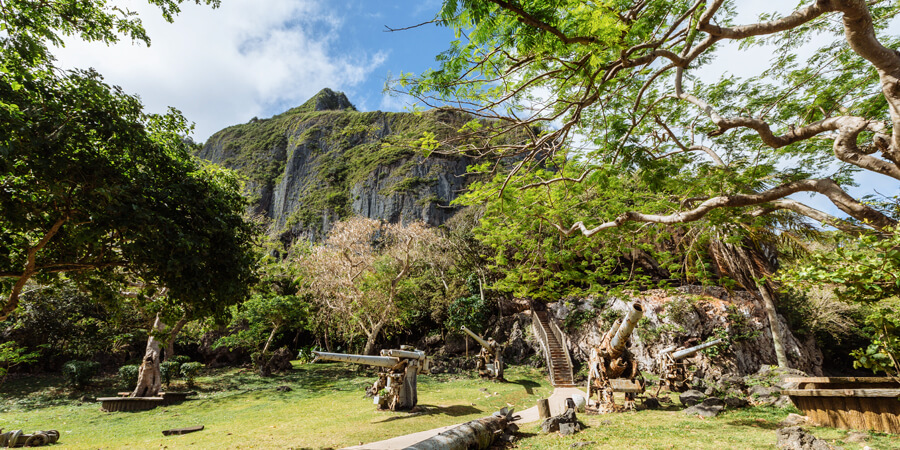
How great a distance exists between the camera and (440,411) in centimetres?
920

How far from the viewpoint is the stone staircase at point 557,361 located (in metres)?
14.6

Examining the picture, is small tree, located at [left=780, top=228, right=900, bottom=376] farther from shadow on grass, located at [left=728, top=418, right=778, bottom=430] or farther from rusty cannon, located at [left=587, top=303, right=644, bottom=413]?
rusty cannon, located at [left=587, top=303, right=644, bottom=413]

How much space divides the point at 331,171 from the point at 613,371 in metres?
61.9

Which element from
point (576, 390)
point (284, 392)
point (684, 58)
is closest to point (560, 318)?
point (576, 390)

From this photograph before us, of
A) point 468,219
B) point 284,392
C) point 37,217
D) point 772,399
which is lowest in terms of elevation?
point 284,392

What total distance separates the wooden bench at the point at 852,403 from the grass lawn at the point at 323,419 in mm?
373

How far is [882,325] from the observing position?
10.2ft

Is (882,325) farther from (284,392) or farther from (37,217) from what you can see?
(284,392)

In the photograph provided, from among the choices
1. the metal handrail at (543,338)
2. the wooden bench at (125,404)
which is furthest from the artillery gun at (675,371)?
the wooden bench at (125,404)

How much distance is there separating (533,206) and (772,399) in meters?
6.99

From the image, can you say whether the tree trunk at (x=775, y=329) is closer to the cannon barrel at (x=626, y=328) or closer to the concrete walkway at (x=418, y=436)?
the cannon barrel at (x=626, y=328)

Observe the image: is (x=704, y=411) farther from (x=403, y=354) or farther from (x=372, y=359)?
(x=372, y=359)

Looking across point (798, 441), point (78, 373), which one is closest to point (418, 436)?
point (798, 441)

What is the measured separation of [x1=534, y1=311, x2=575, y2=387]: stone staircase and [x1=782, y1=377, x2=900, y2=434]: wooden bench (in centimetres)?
893
